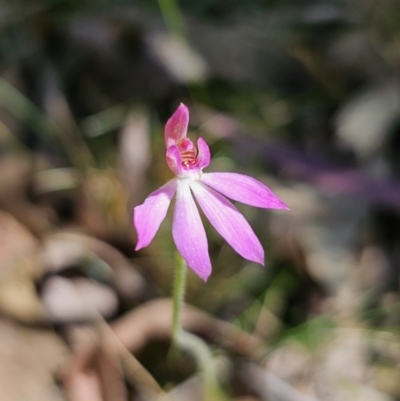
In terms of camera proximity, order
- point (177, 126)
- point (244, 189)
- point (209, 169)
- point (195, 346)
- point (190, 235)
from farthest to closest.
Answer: point (209, 169), point (195, 346), point (177, 126), point (244, 189), point (190, 235)

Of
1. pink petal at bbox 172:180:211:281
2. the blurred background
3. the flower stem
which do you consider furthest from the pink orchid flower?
the blurred background

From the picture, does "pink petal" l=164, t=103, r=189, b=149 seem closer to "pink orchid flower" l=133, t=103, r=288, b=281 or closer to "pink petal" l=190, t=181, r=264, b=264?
"pink orchid flower" l=133, t=103, r=288, b=281

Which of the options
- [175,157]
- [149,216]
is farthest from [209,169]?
[149,216]

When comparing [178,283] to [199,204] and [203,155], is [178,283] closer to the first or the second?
[199,204]

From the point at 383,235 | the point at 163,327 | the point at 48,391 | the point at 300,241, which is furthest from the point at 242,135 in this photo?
the point at 48,391

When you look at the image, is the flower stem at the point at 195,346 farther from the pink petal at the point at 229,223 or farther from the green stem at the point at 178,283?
the pink petal at the point at 229,223

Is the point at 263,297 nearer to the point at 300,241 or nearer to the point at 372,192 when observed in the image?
the point at 300,241

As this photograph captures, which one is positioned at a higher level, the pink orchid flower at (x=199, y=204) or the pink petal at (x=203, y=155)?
the pink petal at (x=203, y=155)

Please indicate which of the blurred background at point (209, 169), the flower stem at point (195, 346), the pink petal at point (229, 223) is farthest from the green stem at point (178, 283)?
the blurred background at point (209, 169)
